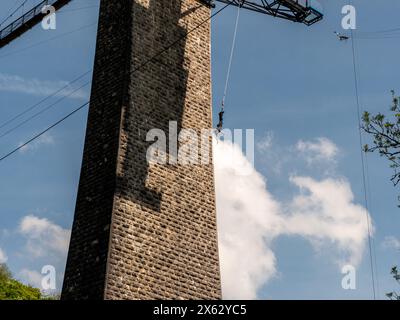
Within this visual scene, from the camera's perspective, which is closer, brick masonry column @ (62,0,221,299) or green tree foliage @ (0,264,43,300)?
brick masonry column @ (62,0,221,299)

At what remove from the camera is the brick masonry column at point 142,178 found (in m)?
12.5

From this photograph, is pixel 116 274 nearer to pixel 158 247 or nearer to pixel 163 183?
pixel 158 247

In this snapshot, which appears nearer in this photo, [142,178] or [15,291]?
[142,178]

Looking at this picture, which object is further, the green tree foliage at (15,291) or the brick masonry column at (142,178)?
the green tree foliage at (15,291)

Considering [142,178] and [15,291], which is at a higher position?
[15,291]

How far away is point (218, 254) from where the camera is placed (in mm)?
14133

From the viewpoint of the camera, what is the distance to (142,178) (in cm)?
1326

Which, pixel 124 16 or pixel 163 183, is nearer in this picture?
pixel 163 183

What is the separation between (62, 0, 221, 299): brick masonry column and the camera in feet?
40.9
